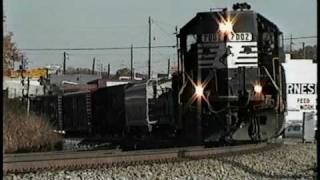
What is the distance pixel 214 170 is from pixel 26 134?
10.6 meters

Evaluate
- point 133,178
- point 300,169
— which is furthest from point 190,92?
point 133,178

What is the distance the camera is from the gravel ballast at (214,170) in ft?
29.7

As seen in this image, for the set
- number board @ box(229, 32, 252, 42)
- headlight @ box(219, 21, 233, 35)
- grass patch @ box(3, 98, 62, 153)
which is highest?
headlight @ box(219, 21, 233, 35)

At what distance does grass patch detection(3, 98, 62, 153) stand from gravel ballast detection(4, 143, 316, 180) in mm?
7367

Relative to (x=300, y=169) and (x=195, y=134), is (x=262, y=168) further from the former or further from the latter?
(x=195, y=134)

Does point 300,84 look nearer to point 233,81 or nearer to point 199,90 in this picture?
point 233,81

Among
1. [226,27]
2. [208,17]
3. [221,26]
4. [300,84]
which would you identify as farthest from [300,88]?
[226,27]

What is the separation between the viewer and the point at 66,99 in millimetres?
32406

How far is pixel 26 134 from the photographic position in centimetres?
1905

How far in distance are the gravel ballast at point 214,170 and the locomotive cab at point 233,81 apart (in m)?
2.57

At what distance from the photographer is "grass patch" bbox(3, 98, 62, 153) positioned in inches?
697

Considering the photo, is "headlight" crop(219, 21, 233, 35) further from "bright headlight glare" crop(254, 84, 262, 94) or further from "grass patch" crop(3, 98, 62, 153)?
"grass patch" crop(3, 98, 62, 153)

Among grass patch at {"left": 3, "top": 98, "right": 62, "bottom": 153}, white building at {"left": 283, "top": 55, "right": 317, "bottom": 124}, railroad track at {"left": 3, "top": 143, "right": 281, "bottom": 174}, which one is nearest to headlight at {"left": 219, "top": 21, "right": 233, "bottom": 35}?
railroad track at {"left": 3, "top": 143, "right": 281, "bottom": 174}

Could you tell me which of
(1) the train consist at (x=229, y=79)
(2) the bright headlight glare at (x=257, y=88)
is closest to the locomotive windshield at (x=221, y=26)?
(1) the train consist at (x=229, y=79)
